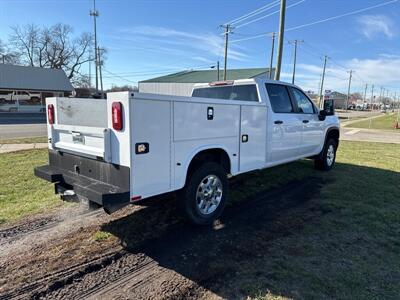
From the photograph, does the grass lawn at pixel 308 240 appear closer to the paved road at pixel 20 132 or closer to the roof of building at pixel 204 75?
the paved road at pixel 20 132

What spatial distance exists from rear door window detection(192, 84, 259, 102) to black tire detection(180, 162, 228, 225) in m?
1.71

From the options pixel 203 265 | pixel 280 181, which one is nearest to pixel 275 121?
pixel 280 181

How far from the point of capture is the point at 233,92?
568 cm

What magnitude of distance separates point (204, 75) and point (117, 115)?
5566 cm

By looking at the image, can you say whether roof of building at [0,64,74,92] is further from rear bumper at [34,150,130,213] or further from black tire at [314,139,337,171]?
black tire at [314,139,337,171]

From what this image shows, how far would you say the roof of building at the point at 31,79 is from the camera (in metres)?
39.6

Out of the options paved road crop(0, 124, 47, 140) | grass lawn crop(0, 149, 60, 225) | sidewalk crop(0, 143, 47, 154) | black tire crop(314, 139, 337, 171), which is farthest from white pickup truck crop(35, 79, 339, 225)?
paved road crop(0, 124, 47, 140)

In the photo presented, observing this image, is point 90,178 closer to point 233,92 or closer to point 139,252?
point 139,252

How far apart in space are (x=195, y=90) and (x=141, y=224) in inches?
132

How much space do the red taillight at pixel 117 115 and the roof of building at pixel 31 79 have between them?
43389mm

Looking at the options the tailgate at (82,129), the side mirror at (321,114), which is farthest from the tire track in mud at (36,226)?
the side mirror at (321,114)

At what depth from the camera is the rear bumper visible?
10.3ft

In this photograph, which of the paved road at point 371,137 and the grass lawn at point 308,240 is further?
the paved road at point 371,137

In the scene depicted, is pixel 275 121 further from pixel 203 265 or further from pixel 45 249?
pixel 45 249
